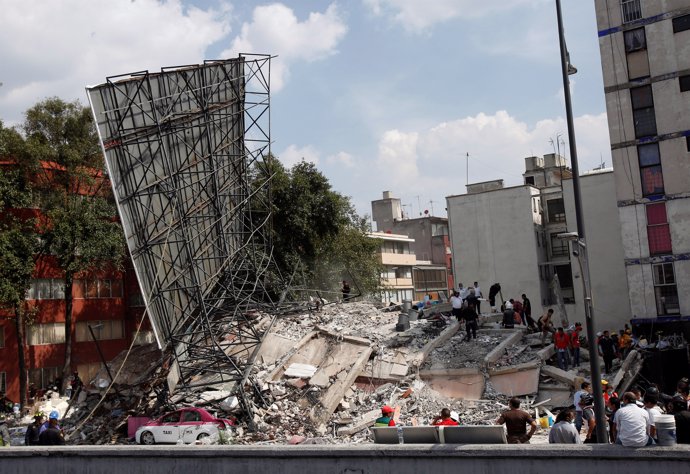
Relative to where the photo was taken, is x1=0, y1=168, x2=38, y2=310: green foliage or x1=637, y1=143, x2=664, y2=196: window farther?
x1=0, y1=168, x2=38, y2=310: green foliage

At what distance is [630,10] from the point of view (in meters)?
31.8

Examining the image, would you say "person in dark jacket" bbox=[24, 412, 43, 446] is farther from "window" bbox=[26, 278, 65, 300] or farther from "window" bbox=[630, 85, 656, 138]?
"window" bbox=[630, 85, 656, 138]

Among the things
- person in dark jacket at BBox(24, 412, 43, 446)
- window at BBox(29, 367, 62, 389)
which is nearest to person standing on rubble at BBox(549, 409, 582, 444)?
person in dark jacket at BBox(24, 412, 43, 446)

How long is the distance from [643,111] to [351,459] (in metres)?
Answer: 26.8

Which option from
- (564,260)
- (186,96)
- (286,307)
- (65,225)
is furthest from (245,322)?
(564,260)

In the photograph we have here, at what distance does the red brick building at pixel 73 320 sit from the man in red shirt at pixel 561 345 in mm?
24873

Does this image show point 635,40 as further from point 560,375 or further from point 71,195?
point 71,195

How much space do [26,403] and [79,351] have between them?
21.4 ft

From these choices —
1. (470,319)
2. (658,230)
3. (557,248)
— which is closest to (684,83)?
(658,230)

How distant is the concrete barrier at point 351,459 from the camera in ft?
28.8

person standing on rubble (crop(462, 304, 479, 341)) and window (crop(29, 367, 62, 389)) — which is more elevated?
person standing on rubble (crop(462, 304, 479, 341))

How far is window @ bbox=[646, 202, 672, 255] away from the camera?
30834 millimetres

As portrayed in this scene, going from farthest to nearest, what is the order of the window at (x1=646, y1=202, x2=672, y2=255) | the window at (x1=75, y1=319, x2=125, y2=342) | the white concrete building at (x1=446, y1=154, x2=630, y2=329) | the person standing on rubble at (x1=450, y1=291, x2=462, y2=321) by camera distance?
the white concrete building at (x1=446, y1=154, x2=630, y2=329) → the window at (x1=75, y1=319, x2=125, y2=342) → the window at (x1=646, y1=202, x2=672, y2=255) → the person standing on rubble at (x1=450, y1=291, x2=462, y2=321)

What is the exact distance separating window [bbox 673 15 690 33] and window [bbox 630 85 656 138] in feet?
8.61
